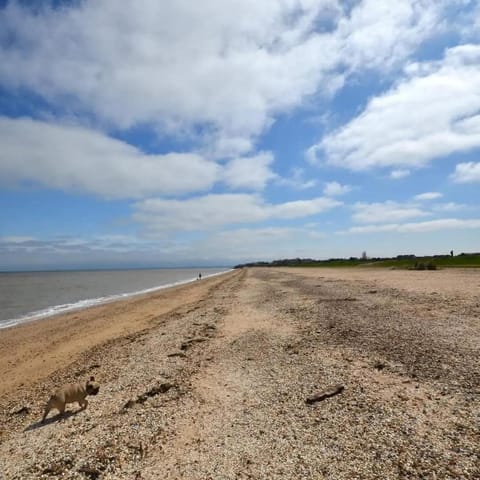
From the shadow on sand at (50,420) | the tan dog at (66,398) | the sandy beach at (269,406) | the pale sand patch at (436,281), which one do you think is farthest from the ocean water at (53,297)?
the pale sand patch at (436,281)

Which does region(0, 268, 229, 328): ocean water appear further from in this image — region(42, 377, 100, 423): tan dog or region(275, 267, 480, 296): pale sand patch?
→ region(275, 267, 480, 296): pale sand patch

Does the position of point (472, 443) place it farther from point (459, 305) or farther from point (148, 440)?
point (459, 305)

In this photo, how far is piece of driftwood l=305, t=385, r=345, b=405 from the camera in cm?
682

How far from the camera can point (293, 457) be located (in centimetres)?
513

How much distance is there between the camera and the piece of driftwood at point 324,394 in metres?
6.82

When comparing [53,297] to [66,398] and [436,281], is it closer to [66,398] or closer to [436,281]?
[436,281]

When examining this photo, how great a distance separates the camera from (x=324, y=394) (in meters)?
7.01

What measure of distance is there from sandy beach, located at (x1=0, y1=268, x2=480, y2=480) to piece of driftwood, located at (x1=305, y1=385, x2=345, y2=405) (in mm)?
20

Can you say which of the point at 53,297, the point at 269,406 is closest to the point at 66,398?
the point at 269,406

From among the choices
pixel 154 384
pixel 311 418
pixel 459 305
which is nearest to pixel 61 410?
pixel 154 384

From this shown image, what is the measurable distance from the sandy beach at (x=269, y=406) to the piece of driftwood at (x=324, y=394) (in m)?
0.02

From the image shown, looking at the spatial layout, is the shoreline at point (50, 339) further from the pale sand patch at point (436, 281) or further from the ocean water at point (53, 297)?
the pale sand patch at point (436, 281)

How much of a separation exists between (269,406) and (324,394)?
102 cm

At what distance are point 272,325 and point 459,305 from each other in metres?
7.28
